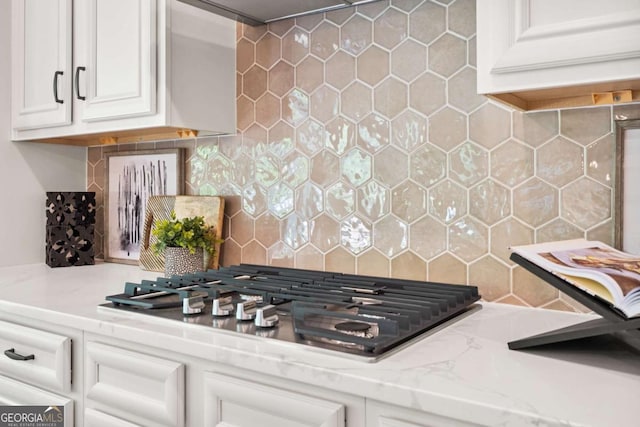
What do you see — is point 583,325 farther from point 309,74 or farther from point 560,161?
point 309,74

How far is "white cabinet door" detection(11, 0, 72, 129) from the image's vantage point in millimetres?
1942

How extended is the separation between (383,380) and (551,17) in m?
0.76

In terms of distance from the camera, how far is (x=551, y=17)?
106cm

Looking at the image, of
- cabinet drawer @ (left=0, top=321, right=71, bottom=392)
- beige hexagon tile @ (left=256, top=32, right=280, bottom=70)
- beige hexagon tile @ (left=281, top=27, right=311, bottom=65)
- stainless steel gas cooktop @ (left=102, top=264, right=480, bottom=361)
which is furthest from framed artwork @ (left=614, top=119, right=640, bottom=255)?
cabinet drawer @ (left=0, top=321, right=71, bottom=392)

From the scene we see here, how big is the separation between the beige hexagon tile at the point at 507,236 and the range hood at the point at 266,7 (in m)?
0.77

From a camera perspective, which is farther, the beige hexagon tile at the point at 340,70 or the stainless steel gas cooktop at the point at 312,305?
the beige hexagon tile at the point at 340,70

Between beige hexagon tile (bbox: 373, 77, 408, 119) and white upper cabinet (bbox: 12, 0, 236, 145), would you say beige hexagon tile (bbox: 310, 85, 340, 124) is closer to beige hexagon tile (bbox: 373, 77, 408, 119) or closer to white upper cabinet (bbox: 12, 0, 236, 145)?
beige hexagon tile (bbox: 373, 77, 408, 119)

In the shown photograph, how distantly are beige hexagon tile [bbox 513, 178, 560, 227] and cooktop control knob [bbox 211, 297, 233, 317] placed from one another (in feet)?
2.55

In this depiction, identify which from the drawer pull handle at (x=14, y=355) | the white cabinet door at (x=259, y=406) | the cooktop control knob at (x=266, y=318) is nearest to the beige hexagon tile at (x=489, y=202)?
the cooktop control knob at (x=266, y=318)

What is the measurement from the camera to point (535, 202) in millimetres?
1408

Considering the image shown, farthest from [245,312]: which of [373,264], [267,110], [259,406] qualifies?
[267,110]

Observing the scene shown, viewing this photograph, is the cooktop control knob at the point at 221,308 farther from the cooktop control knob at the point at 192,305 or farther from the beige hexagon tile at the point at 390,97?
the beige hexagon tile at the point at 390,97

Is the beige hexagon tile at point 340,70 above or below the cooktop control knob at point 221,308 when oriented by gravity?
above

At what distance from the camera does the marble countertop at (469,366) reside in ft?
2.49
